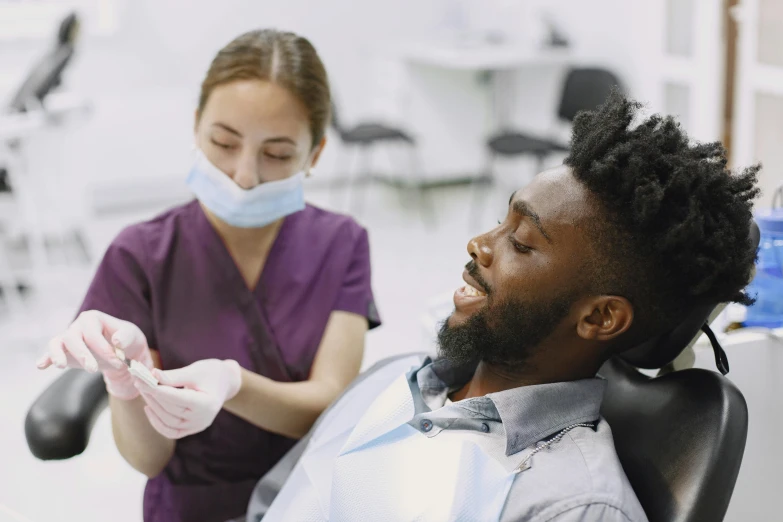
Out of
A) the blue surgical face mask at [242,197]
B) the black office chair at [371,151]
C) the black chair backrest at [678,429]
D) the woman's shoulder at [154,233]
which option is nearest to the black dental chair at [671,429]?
the black chair backrest at [678,429]

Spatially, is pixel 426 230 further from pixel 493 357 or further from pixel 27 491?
pixel 493 357

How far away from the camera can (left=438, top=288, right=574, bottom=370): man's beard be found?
962 mm

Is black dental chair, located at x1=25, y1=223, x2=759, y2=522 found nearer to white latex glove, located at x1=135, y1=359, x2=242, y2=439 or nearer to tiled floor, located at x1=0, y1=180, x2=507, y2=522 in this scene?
white latex glove, located at x1=135, y1=359, x2=242, y2=439

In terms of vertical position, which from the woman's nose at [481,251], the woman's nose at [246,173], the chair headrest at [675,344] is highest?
the woman's nose at [246,173]

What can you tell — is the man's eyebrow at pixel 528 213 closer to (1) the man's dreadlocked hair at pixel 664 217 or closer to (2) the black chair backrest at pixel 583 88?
(1) the man's dreadlocked hair at pixel 664 217

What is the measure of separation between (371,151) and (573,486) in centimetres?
423

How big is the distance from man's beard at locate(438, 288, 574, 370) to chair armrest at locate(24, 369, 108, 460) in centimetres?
52

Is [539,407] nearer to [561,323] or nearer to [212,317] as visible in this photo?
[561,323]

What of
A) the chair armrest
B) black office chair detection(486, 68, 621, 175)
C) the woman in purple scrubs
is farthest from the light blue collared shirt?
black office chair detection(486, 68, 621, 175)

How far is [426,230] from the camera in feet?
13.9

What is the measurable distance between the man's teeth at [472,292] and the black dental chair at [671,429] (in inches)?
7.7

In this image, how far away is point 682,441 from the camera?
0.90 m

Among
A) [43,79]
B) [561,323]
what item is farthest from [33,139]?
[561,323]

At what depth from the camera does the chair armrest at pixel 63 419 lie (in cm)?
114
